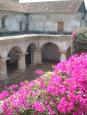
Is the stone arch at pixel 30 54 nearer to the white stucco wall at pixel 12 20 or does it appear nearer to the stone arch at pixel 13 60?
the stone arch at pixel 13 60

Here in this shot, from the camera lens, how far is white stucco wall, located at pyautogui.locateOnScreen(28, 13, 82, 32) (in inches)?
1101

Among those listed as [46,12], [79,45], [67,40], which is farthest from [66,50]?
[79,45]

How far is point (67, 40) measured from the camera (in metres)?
A: 25.6

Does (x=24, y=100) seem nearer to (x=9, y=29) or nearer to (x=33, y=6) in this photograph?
(x=9, y=29)

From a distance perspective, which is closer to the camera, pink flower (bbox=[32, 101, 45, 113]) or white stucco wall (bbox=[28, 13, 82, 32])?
pink flower (bbox=[32, 101, 45, 113])

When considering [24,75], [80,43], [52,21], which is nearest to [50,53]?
[52,21]

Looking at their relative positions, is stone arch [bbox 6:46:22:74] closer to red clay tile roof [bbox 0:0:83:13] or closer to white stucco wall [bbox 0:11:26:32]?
white stucco wall [bbox 0:11:26:32]

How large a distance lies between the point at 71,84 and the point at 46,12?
2472 cm

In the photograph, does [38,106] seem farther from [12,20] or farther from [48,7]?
[48,7]

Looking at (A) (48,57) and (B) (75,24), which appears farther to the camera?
(A) (48,57)

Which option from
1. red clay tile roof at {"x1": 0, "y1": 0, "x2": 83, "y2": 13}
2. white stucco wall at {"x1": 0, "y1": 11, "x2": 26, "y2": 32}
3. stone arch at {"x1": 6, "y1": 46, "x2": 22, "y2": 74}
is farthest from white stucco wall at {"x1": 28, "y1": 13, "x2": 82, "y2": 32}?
stone arch at {"x1": 6, "y1": 46, "x2": 22, "y2": 74}

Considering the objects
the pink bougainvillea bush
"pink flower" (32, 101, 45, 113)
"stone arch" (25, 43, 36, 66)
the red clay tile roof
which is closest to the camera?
the pink bougainvillea bush

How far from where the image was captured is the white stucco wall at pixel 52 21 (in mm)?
27969

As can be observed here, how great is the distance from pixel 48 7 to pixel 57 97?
2586 cm
